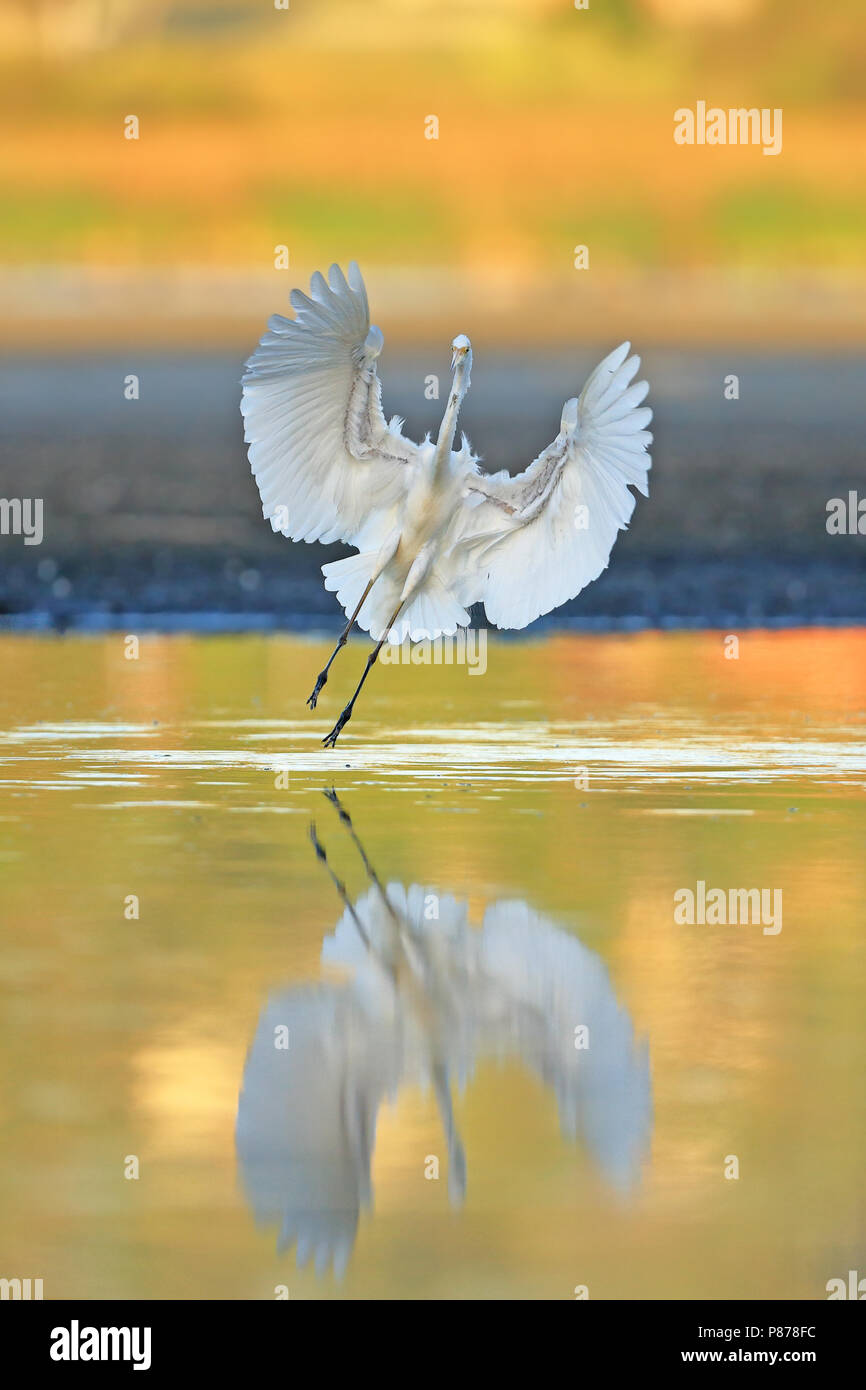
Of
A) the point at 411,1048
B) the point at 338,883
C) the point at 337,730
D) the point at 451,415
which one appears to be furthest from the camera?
the point at 337,730

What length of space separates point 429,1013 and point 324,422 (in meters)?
6.80

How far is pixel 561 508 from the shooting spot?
14.7 m

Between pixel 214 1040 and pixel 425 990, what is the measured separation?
106 centimetres

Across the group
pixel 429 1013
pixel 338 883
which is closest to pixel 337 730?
pixel 338 883

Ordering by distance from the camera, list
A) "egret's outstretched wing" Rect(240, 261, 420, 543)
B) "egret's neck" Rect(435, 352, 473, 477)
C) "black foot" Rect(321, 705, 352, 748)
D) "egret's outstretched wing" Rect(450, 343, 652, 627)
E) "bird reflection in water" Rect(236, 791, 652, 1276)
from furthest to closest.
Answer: "black foot" Rect(321, 705, 352, 748)
"egret's neck" Rect(435, 352, 473, 477)
"egret's outstretched wing" Rect(450, 343, 652, 627)
"egret's outstretched wing" Rect(240, 261, 420, 543)
"bird reflection in water" Rect(236, 791, 652, 1276)

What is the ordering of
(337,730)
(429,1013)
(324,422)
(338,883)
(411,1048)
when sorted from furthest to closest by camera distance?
(337,730) → (324,422) → (338,883) → (429,1013) → (411,1048)

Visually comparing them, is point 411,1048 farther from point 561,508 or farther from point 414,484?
point 414,484

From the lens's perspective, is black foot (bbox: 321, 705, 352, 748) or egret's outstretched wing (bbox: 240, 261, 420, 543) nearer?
egret's outstretched wing (bbox: 240, 261, 420, 543)

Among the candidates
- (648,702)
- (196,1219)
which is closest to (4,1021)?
(196,1219)

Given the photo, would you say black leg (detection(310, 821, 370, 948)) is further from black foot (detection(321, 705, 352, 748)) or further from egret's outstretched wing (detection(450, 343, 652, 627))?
egret's outstretched wing (detection(450, 343, 652, 627))

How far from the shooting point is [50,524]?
139 ft

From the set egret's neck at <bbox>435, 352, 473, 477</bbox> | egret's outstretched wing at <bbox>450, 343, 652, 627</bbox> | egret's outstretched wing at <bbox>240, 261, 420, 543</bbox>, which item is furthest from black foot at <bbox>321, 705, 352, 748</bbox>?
egret's neck at <bbox>435, 352, 473, 477</bbox>

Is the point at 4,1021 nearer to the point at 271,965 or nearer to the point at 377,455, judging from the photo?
the point at 271,965

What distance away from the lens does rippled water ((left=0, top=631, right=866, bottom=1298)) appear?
255 inches
